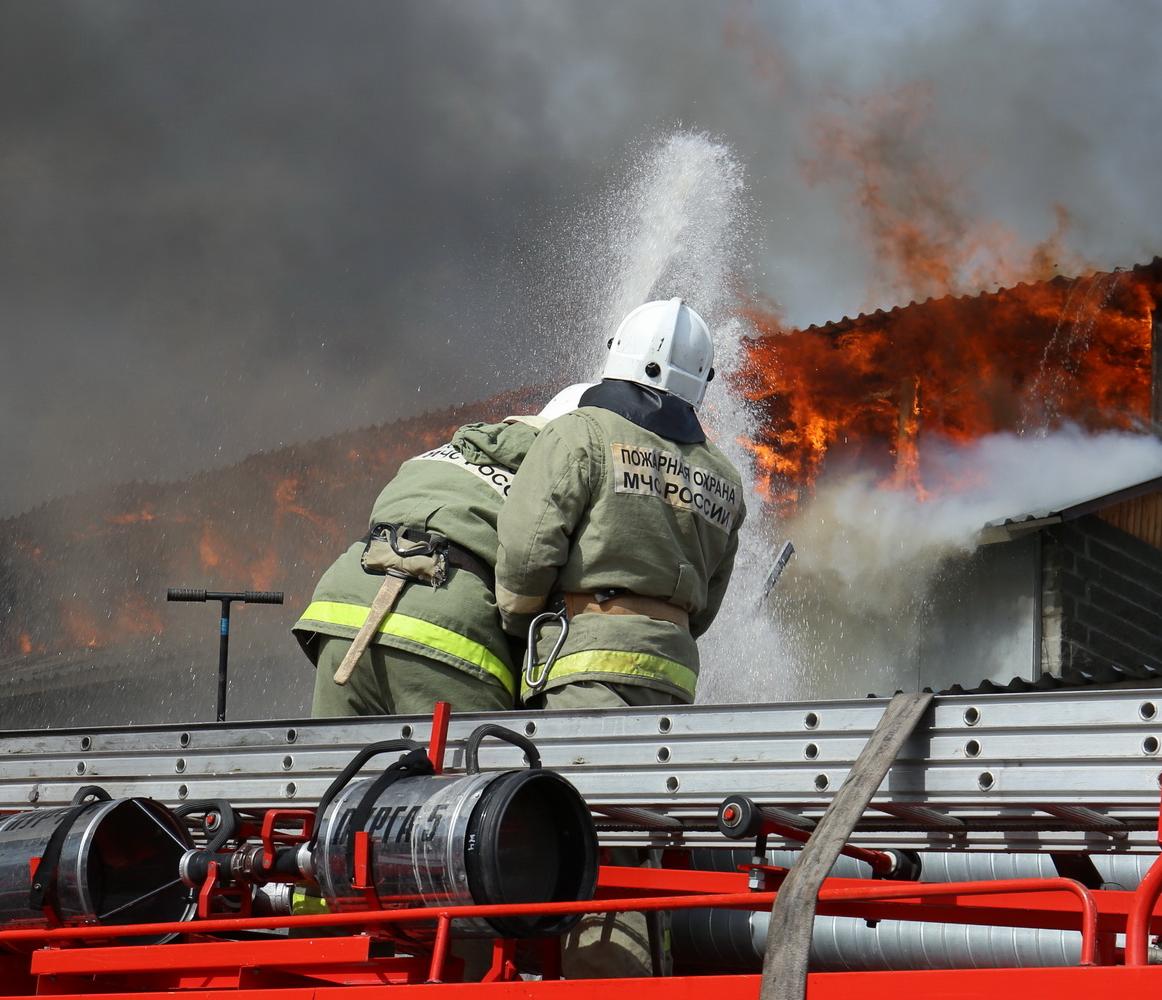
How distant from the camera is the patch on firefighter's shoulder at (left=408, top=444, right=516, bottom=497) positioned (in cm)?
454

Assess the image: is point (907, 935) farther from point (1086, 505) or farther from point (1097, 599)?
point (1097, 599)

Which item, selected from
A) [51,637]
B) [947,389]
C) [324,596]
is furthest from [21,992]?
[51,637]

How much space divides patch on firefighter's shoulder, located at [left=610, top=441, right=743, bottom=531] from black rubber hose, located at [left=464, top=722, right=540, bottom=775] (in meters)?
1.07

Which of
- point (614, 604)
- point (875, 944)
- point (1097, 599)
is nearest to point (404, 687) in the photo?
point (614, 604)

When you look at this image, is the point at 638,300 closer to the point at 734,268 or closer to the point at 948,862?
the point at 734,268

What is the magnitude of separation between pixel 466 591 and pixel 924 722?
1767 millimetres

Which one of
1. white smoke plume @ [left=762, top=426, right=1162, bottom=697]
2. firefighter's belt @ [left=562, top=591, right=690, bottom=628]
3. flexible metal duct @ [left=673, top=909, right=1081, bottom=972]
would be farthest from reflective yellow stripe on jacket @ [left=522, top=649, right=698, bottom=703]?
white smoke plume @ [left=762, top=426, right=1162, bottom=697]

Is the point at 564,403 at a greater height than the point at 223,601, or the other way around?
the point at 564,403

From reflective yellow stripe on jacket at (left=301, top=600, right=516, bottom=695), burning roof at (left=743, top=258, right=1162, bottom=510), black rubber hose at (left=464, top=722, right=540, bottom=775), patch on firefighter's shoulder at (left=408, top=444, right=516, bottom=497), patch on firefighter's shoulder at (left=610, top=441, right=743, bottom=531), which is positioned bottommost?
black rubber hose at (left=464, top=722, right=540, bottom=775)

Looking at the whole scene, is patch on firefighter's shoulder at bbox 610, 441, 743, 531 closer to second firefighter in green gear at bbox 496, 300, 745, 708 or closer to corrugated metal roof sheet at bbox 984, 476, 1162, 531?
second firefighter in green gear at bbox 496, 300, 745, 708

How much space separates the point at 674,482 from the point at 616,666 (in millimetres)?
539

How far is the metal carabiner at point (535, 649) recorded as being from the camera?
4.05 metres

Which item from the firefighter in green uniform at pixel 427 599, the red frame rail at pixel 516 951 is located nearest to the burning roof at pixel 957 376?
the firefighter in green uniform at pixel 427 599

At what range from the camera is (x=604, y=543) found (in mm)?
4059
